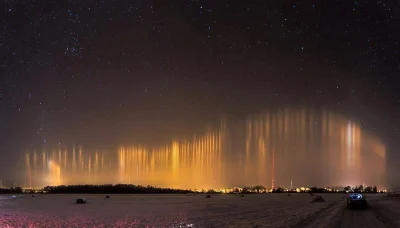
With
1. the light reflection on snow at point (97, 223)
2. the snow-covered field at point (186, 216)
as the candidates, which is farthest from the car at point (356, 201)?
the light reflection on snow at point (97, 223)

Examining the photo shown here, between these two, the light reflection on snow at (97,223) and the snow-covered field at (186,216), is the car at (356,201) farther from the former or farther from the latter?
the light reflection on snow at (97,223)

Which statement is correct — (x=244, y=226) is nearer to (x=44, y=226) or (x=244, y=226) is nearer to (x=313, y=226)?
(x=313, y=226)

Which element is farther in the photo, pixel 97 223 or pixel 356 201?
pixel 356 201

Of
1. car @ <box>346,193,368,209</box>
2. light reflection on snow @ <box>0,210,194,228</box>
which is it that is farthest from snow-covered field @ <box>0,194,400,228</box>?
car @ <box>346,193,368,209</box>

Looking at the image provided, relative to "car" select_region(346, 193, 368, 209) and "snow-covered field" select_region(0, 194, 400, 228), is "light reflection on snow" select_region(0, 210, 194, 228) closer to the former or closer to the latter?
"snow-covered field" select_region(0, 194, 400, 228)

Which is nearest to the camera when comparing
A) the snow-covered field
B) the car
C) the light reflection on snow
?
the snow-covered field

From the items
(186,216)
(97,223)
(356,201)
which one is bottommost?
(186,216)

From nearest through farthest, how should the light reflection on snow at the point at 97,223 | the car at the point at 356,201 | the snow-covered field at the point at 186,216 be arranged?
the snow-covered field at the point at 186,216
the light reflection on snow at the point at 97,223
the car at the point at 356,201

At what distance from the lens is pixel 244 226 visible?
28688 mm

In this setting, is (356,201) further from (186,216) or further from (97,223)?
(97,223)

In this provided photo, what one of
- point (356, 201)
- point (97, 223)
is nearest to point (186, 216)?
point (97, 223)

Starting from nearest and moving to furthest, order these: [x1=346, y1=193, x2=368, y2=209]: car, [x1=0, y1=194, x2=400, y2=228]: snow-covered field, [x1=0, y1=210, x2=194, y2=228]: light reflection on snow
→ [x1=0, y1=194, x2=400, y2=228]: snow-covered field
[x1=0, y1=210, x2=194, y2=228]: light reflection on snow
[x1=346, y1=193, x2=368, y2=209]: car

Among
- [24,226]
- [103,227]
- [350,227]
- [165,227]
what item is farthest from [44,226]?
[350,227]

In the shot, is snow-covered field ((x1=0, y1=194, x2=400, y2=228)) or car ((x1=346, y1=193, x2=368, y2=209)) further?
car ((x1=346, y1=193, x2=368, y2=209))
